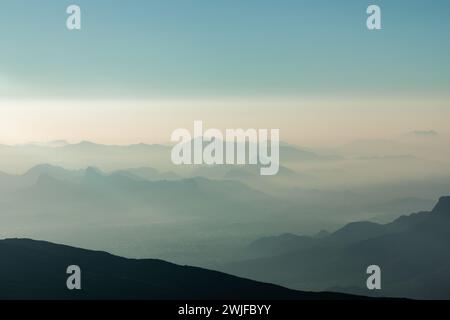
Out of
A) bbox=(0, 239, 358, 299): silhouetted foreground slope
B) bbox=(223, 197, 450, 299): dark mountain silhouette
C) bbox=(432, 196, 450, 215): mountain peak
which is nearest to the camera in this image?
bbox=(0, 239, 358, 299): silhouetted foreground slope

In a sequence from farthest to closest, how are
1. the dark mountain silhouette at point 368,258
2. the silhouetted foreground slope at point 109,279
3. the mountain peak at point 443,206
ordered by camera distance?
the mountain peak at point 443,206 → the dark mountain silhouette at point 368,258 → the silhouetted foreground slope at point 109,279

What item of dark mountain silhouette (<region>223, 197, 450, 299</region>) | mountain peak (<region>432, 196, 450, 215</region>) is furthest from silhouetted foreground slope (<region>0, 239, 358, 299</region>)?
mountain peak (<region>432, 196, 450, 215</region>)

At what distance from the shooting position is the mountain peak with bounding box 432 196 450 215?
15512 cm

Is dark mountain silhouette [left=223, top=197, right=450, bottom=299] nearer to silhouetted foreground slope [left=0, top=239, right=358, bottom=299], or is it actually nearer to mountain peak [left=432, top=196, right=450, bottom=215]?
mountain peak [left=432, top=196, right=450, bottom=215]

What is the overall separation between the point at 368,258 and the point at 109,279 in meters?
112

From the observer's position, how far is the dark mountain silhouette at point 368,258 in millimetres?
131000

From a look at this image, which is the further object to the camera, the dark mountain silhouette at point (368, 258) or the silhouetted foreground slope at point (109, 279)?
the dark mountain silhouette at point (368, 258)

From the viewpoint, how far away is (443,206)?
157250mm

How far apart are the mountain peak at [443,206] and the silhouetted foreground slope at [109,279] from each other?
109 metres

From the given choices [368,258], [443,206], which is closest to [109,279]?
[368,258]

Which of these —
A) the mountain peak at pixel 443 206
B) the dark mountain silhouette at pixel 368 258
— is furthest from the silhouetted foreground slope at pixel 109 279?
the mountain peak at pixel 443 206

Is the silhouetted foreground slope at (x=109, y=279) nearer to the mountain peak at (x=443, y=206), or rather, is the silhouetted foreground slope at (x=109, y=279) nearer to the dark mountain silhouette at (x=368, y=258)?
the dark mountain silhouette at (x=368, y=258)

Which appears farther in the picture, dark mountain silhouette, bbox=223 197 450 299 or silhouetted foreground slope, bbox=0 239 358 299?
dark mountain silhouette, bbox=223 197 450 299
